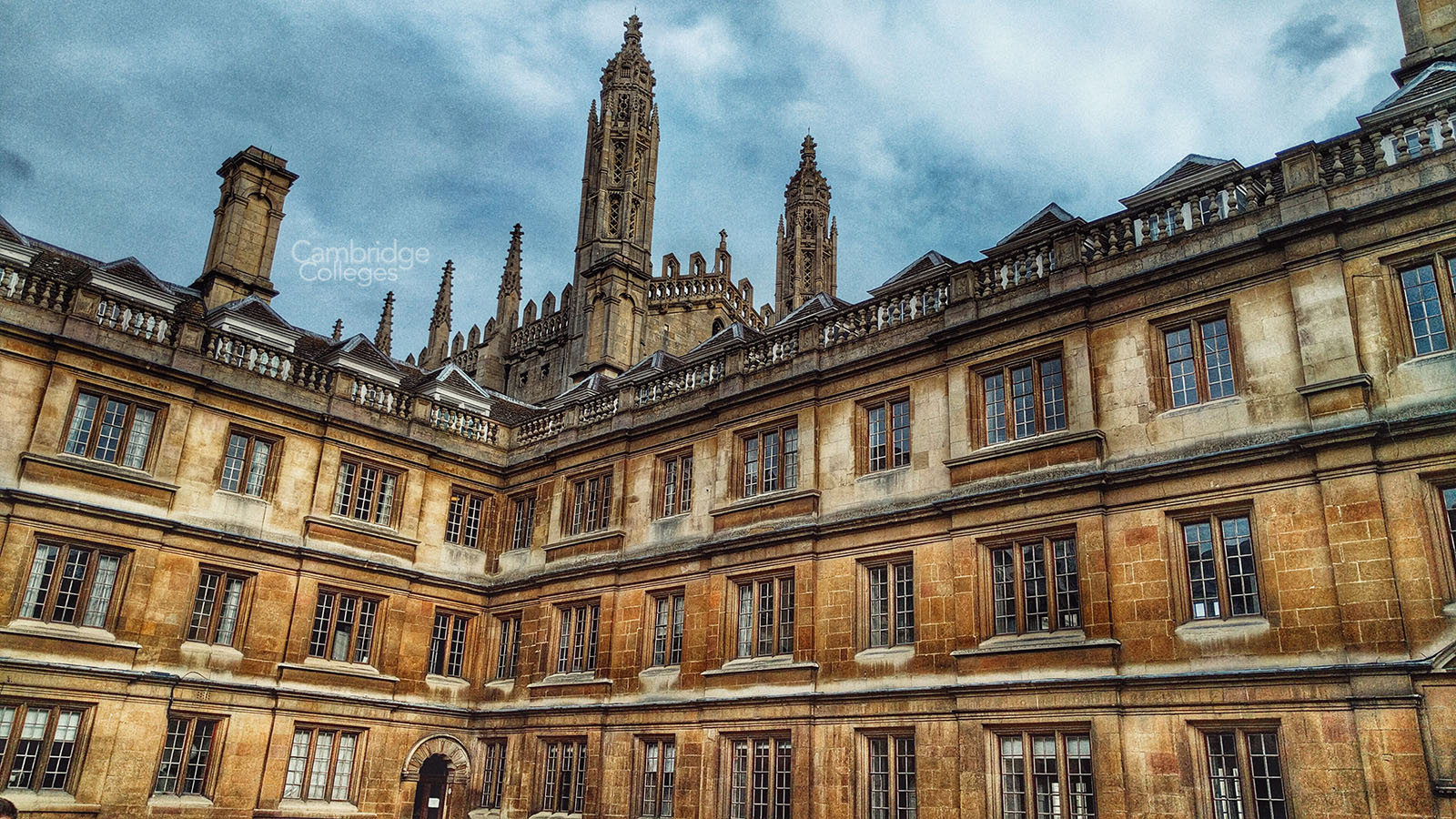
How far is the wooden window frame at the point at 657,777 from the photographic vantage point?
73.6 ft

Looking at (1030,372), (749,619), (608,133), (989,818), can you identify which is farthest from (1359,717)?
(608,133)

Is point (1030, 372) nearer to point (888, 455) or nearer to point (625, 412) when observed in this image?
point (888, 455)

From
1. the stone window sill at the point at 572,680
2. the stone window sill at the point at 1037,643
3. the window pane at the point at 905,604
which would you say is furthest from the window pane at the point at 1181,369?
the stone window sill at the point at 572,680

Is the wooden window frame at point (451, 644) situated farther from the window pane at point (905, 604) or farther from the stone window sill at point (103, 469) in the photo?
the window pane at point (905, 604)

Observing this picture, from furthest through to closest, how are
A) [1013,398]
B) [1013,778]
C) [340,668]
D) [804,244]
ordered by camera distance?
[804,244] < [340,668] < [1013,398] < [1013,778]

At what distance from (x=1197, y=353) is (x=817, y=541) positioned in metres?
8.38

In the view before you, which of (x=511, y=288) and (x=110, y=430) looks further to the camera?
(x=511, y=288)

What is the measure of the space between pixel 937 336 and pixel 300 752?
59.4 feet

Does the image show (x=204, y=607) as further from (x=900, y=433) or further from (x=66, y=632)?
(x=900, y=433)

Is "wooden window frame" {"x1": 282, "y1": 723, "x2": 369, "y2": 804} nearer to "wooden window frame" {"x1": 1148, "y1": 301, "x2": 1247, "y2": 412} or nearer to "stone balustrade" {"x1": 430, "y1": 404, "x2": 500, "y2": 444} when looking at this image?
"stone balustrade" {"x1": 430, "y1": 404, "x2": 500, "y2": 444}

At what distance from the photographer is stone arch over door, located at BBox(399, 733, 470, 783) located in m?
25.7

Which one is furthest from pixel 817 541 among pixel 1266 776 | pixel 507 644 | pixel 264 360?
pixel 264 360

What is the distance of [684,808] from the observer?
21.8 meters

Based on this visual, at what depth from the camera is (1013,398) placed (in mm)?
19125
